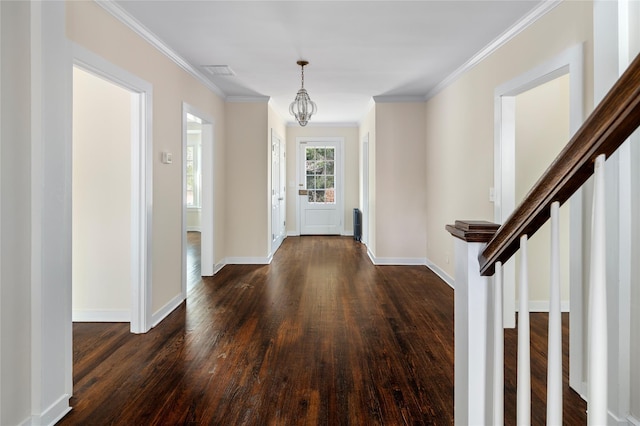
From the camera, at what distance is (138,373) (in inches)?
94.7

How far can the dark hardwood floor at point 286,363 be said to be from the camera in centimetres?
198

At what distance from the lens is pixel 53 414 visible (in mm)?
1900

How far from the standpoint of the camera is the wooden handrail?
0.63 metres

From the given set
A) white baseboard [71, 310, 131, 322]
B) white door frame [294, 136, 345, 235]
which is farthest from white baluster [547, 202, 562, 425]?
white door frame [294, 136, 345, 235]

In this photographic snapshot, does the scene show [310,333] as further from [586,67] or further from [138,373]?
[586,67]

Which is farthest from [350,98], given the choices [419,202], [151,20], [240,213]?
[151,20]

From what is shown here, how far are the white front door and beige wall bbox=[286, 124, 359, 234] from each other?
4.4 inches

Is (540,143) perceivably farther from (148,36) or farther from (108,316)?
(108,316)

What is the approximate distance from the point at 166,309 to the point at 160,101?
186 centimetres

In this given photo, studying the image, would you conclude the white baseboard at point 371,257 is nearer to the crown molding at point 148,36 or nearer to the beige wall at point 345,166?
the beige wall at point 345,166

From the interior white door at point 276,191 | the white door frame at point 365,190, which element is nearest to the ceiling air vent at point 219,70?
the interior white door at point 276,191

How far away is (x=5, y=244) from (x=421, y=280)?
4.05 m

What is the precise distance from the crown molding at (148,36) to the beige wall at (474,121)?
2.86 meters

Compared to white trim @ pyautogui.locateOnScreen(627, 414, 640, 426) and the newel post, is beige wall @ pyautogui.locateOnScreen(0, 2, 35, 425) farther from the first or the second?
white trim @ pyautogui.locateOnScreen(627, 414, 640, 426)
